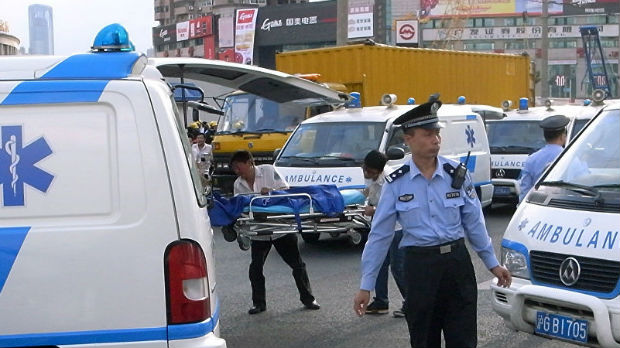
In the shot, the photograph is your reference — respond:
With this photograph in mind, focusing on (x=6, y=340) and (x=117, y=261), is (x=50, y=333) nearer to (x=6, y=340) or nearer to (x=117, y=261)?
(x=6, y=340)

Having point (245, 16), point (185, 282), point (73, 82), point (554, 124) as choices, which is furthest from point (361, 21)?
point (185, 282)

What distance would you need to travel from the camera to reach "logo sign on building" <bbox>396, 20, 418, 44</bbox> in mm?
67188

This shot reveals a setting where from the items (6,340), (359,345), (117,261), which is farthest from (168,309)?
(359,345)

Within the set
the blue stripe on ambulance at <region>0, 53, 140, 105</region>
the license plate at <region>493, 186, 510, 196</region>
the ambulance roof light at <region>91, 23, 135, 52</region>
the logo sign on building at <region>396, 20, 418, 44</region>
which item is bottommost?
the license plate at <region>493, 186, 510, 196</region>

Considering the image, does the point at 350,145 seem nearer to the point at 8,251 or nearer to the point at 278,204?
the point at 278,204

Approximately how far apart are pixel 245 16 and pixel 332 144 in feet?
250

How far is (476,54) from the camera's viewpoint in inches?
838

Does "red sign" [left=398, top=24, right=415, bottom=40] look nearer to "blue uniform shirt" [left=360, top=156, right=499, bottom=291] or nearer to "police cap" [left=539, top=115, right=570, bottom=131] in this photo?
"police cap" [left=539, top=115, right=570, bottom=131]

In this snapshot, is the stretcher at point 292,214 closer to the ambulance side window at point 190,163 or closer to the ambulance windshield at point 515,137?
the ambulance side window at point 190,163

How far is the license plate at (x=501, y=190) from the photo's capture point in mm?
14828

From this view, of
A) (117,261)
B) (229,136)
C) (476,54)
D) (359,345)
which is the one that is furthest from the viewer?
(476,54)

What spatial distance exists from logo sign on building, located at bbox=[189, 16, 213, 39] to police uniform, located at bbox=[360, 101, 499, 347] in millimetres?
95188

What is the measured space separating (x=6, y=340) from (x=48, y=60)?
1.31m

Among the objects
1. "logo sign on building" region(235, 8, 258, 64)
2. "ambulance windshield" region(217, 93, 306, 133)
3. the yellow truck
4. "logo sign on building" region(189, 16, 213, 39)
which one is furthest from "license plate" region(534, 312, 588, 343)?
"logo sign on building" region(189, 16, 213, 39)
